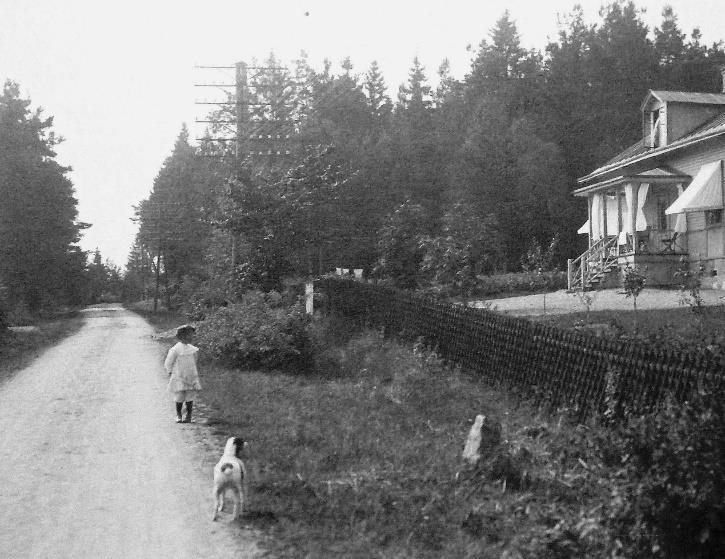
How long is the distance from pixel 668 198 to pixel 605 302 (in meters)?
7.49

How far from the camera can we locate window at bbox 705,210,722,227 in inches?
853

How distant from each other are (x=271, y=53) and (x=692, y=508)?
58.8 m

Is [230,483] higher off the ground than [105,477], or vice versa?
[230,483]

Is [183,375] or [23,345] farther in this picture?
[23,345]

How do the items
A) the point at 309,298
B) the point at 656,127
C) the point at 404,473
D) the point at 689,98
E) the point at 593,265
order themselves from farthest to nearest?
the point at 656,127, the point at 593,265, the point at 689,98, the point at 309,298, the point at 404,473

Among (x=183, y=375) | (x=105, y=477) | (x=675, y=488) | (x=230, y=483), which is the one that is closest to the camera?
(x=675, y=488)

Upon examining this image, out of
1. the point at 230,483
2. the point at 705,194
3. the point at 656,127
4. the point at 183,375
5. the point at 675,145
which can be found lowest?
the point at 230,483

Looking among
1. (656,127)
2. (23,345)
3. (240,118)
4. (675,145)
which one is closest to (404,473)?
(675,145)

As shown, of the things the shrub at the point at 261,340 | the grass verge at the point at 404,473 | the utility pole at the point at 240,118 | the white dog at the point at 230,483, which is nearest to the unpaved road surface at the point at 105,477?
the white dog at the point at 230,483

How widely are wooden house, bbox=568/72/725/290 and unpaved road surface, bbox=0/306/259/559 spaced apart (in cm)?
1525

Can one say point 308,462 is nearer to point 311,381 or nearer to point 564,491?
point 564,491

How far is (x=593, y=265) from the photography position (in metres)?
25.3

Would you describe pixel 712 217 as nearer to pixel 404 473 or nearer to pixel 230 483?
pixel 404 473

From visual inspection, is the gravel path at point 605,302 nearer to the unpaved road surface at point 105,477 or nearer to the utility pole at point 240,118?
the unpaved road surface at point 105,477
